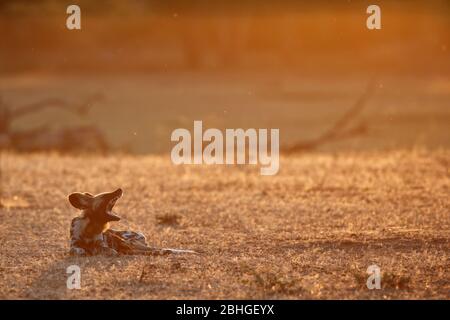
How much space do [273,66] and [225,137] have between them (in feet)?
55.2

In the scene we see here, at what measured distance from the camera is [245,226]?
9.86m

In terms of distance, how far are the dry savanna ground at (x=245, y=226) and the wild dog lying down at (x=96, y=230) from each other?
6.8 inches

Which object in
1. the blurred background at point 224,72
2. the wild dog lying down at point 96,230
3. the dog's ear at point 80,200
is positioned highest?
the blurred background at point 224,72

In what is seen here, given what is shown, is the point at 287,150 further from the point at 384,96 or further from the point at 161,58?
the point at 161,58

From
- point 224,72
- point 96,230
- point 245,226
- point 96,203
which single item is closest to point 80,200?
point 96,203

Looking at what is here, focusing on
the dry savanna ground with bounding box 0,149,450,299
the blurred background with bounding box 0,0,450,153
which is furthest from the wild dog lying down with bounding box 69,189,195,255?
the blurred background with bounding box 0,0,450,153

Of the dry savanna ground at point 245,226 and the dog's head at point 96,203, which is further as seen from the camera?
the dog's head at point 96,203

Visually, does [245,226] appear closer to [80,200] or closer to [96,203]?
[96,203]

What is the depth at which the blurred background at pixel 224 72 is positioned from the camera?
2061 cm

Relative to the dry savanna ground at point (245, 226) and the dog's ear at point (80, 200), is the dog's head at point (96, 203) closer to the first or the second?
the dog's ear at point (80, 200)

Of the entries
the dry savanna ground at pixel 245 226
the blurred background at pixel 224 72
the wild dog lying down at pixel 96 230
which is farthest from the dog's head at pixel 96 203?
the blurred background at pixel 224 72

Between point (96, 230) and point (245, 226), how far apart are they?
6.63 feet

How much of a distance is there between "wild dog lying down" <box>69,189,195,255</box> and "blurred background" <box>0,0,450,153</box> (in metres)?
8.83

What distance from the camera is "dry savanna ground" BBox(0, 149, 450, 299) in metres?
7.34
